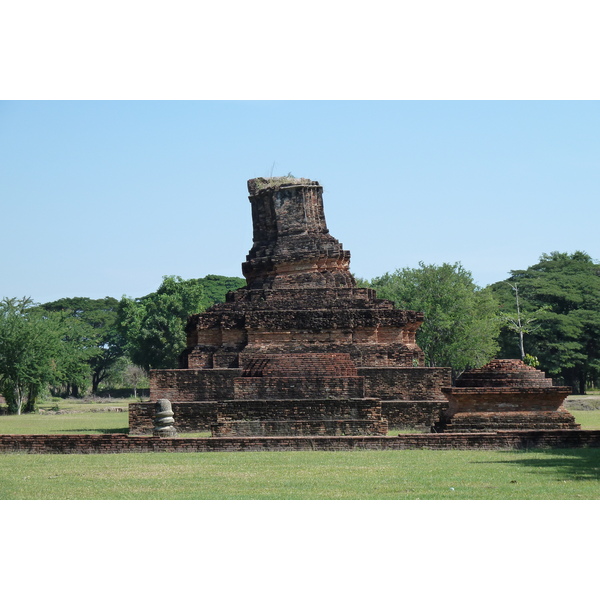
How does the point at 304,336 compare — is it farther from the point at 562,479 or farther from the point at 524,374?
the point at 562,479

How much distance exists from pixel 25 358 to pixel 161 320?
1856 centimetres

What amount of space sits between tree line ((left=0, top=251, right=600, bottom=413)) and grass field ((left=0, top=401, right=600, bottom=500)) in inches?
779

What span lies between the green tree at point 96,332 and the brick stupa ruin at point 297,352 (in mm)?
36683

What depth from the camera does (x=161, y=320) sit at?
58312mm

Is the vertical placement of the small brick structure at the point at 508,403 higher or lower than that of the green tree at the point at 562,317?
lower

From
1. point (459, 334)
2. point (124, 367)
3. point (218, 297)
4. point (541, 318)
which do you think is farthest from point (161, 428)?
point (218, 297)

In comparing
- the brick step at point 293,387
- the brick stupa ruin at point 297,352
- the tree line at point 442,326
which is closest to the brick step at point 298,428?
the brick stupa ruin at point 297,352

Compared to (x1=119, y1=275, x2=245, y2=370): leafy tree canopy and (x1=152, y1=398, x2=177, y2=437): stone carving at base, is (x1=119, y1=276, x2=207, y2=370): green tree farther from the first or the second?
(x1=152, y1=398, x2=177, y2=437): stone carving at base

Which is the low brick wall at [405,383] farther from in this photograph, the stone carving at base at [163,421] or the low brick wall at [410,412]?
the stone carving at base at [163,421]

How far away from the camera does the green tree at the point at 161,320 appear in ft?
190

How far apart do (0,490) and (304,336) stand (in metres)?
12.2

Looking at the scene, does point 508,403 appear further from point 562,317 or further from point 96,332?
point 96,332

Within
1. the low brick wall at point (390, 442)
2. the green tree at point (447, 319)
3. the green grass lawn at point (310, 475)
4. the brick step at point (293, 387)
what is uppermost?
the green tree at point (447, 319)

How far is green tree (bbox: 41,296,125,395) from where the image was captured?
66.8m
